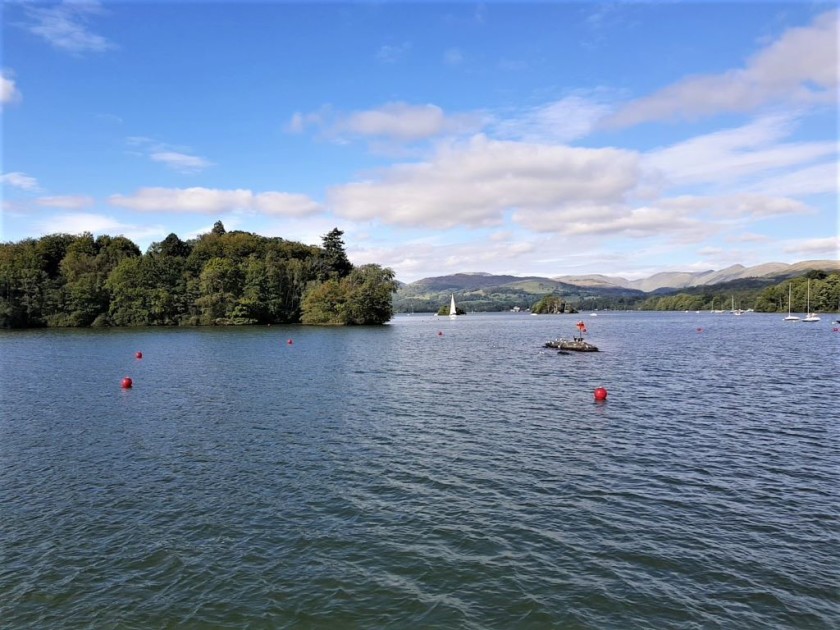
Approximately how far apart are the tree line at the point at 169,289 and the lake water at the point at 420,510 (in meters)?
111

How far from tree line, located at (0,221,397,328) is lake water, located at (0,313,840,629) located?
11065 cm

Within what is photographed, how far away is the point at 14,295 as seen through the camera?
14412cm

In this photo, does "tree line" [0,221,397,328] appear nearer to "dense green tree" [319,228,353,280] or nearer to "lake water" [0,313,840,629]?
"dense green tree" [319,228,353,280]

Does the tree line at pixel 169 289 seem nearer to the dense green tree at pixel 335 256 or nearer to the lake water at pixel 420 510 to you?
the dense green tree at pixel 335 256

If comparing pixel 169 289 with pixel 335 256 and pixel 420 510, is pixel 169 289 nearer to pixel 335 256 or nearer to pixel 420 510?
pixel 335 256

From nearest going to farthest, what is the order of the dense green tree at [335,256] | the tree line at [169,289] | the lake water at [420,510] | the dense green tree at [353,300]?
the lake water at [420,510] → the tree line at [169,289] → the dense green tree at [353,300] → the dense green tree at [335,256]

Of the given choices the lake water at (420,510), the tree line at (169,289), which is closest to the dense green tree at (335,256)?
the tree line at (169,289)

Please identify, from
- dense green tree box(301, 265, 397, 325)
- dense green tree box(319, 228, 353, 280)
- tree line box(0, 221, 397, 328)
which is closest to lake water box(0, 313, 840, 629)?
dense green tree box(301, 265, 397, 325)

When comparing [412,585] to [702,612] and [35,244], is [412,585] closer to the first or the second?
[702,612]

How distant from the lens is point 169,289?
513ft

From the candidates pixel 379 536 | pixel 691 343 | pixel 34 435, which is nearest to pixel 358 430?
pixel 379 536

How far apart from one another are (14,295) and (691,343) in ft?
570

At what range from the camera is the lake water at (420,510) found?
13602 mm

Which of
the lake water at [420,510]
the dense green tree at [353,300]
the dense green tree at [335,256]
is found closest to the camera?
the lake water at [420,510]
